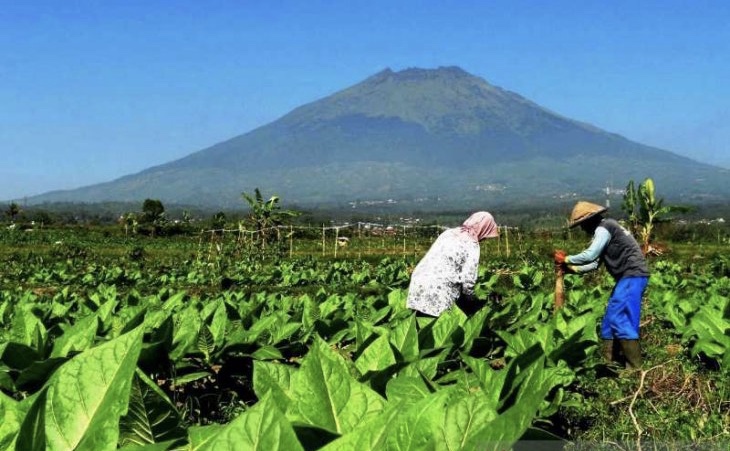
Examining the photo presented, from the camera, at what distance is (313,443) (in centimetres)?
179

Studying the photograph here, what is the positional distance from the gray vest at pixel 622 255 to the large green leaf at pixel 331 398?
257 inches

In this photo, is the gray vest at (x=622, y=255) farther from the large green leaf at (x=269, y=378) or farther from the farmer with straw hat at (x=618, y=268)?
the large green leaf at (x=269, y=378)

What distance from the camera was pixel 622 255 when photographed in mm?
7945

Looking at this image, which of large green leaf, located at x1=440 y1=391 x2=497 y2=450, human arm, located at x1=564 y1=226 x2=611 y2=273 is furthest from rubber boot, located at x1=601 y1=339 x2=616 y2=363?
large green leaf, located at x1=440 y1=391 x2=497 y2=450

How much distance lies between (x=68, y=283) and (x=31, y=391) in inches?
760

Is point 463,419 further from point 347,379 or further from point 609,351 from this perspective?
point 609,351

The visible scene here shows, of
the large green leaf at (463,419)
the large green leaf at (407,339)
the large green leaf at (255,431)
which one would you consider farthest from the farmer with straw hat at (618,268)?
the large green leaf at (255,431)

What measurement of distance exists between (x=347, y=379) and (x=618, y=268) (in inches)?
259

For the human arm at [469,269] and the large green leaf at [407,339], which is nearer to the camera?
the large green leaf at [407,339]

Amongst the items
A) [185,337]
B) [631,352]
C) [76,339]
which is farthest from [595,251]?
[76,339]

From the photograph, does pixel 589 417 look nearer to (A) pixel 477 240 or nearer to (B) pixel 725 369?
(B) pixel 725 369

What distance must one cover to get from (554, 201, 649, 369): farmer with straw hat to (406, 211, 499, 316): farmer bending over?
133cm

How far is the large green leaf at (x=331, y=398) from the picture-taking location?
1.87 metres

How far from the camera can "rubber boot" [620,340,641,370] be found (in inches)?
307
